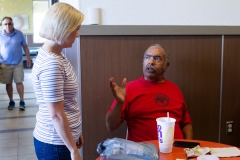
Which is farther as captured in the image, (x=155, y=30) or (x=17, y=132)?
(x=17, y=132)

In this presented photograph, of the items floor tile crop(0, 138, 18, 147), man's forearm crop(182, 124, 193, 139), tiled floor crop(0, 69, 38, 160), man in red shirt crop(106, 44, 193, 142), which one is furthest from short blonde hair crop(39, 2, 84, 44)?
floor tile crop(0, 138, 18, 147)

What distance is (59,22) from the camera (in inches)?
50.1

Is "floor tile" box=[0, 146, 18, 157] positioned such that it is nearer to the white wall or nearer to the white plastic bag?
the white wall

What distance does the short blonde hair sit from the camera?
4.18 feet

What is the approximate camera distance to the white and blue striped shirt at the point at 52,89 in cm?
124

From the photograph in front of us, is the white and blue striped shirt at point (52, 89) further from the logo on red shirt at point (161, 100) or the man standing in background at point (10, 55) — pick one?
the man standing in background at point (10, 55)

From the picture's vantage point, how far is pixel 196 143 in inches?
55.0

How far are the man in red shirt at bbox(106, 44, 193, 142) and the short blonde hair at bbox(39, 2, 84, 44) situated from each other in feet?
1.98

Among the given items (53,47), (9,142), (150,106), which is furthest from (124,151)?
(9,142)

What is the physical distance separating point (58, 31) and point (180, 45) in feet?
4.18

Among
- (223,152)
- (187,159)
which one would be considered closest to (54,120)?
(187,159)

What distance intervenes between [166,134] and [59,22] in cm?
66

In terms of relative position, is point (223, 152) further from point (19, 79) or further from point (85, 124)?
point (19, 79)

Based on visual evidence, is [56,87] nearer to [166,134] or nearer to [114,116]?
[166,134]
